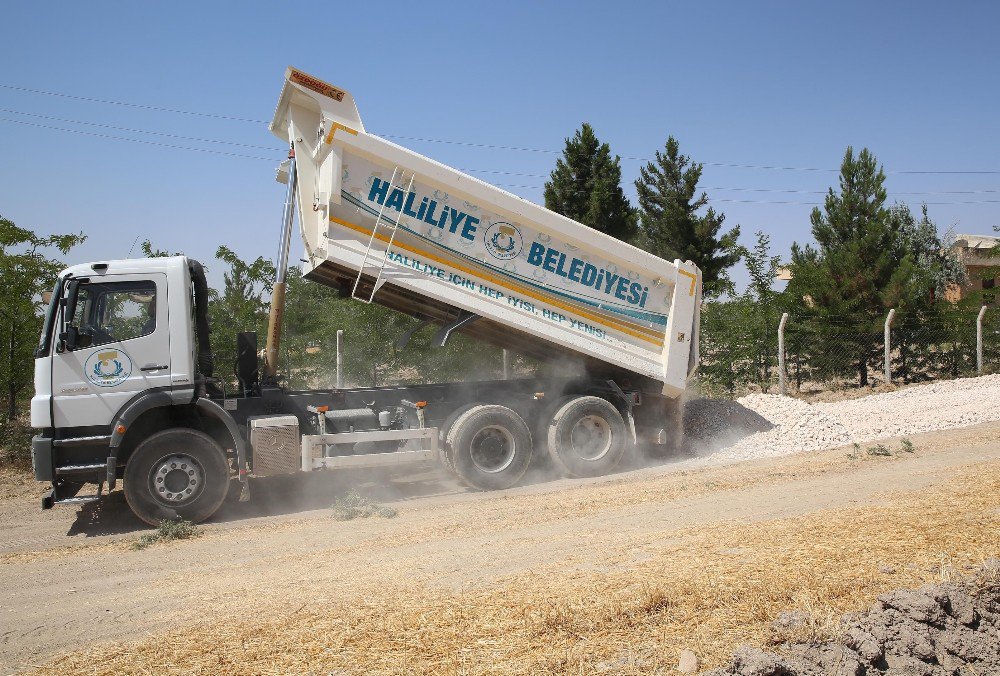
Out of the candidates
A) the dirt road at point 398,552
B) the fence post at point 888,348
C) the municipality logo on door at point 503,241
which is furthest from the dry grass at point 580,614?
the fence post at point 888,348

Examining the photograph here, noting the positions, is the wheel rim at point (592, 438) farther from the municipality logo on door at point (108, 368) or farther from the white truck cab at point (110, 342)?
the municipality logo on door at point (108, 368)

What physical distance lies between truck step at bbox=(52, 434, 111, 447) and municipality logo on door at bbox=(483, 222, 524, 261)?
183 inches

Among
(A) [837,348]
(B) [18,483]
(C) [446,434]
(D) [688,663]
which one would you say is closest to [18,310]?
(B) [18,483]

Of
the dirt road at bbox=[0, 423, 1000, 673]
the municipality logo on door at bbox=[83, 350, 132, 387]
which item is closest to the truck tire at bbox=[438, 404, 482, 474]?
the dirt road at bbox=[0, 423, 1000, 673]

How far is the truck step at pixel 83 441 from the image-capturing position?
767 cm

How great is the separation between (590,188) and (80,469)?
18432 mm

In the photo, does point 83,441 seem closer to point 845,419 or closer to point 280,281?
point 280,281

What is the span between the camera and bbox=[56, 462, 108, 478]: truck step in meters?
7.70

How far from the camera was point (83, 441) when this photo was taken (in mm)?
7754

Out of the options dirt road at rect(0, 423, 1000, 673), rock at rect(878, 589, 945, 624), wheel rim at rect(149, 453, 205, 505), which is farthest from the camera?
wheel rim at rect(149, 453, 205, 505)

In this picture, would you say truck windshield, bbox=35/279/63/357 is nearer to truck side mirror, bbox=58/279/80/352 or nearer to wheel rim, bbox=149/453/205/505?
truck side mirror, bbox=58/279/80/352

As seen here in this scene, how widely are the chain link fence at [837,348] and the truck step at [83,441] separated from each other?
1160cm

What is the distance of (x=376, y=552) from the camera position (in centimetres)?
651

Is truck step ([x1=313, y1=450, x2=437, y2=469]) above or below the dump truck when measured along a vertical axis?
below
